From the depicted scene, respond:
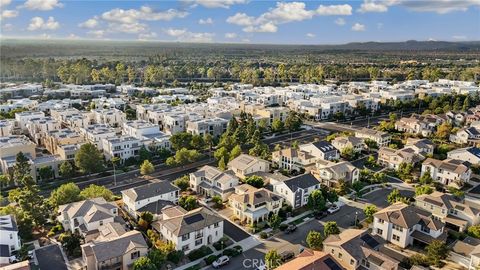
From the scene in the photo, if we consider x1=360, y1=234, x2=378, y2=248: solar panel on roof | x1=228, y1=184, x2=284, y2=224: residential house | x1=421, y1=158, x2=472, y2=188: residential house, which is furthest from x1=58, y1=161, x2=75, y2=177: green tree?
x1=421, y1=158, x2=472, y2=188: residential house

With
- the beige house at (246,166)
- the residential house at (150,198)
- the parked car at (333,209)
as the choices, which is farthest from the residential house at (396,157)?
the residential house at (150,198)

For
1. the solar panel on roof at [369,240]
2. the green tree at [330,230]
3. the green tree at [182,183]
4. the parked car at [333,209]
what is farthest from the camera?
the green tree at [182,183]

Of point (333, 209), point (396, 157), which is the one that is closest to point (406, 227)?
point (333, 209)

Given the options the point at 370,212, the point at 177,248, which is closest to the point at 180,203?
the point at 177,248

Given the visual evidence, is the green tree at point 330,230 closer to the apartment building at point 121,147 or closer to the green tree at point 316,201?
the green tree at point 316,201

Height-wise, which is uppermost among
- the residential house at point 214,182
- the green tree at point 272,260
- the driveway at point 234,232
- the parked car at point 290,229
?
the residential house at point 214,182

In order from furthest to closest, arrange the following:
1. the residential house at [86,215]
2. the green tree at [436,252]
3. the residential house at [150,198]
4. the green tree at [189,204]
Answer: the green tree at [189,204]
the residential house at [150,198]
the residential house at [86,215]
the green tree at [436,252]
